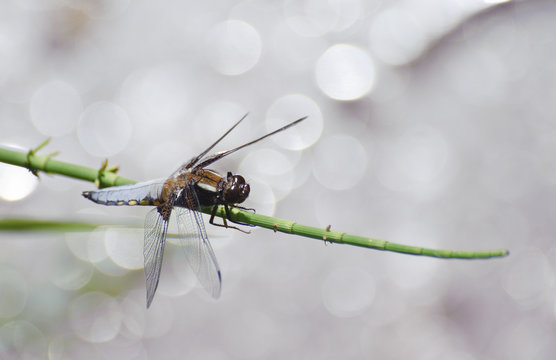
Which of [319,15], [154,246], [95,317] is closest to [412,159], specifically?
[319,15]

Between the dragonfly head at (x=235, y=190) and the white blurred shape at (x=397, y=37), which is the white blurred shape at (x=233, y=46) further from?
the dragonfly head at (x=235, y=190)

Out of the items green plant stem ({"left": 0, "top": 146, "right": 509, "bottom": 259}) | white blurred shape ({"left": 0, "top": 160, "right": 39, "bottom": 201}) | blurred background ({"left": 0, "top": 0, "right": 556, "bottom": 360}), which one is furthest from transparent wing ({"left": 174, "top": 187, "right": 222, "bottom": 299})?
white blurred shape ({"left": 0, "top": 160, "right": 39, "bottom": 201})

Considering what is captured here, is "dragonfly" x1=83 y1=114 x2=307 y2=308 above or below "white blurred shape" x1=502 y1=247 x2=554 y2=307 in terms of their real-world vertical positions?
below

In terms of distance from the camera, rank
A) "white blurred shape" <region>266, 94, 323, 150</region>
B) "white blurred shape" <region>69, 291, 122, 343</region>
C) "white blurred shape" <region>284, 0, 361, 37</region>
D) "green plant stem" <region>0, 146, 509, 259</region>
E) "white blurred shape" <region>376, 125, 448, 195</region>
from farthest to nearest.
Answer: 1. "white blurred shape" <region>284, 0, 361, 37</region>
2. "white blurred shape" <region>266, 94, 323, 150</region>
3. "white blurred shape" <region>376, 125, 448, 195</region>
4. "white blurred shape" <region>69, 291, 122, 343</region>
5. "green plant stem" <region>0, 146, 509, 259</region>

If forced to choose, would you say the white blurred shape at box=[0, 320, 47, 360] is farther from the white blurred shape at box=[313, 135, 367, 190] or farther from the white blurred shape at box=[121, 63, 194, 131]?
the white blurred shape at box=[313, 135, 367, 190]

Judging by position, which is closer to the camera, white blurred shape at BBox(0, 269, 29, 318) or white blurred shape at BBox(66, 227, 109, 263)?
white blurred shape at BBox(0, 269, 29, 318)

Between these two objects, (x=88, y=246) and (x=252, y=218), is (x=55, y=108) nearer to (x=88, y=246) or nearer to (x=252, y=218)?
(x=88, y=246)
